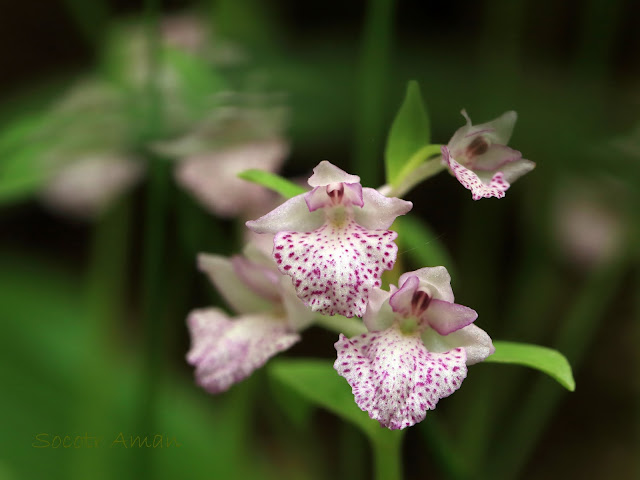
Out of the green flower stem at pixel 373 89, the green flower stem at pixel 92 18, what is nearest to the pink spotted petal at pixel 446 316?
the green flower stem at pixel 373 89

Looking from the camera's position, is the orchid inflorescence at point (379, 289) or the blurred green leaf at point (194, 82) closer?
the orchid inflorescence at point (379, 289)

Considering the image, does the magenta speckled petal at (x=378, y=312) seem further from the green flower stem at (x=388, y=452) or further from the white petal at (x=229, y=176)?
the white petal at (x=229, y=176)

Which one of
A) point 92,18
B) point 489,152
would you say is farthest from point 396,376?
point 92,18

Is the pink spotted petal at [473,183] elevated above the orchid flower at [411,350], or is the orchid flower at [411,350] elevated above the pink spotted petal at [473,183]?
the pink spotted petal at [473,183]

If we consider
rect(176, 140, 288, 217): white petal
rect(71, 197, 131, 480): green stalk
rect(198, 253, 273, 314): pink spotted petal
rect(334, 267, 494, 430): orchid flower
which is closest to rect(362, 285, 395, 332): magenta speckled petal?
rect(334, 267, 494, 430): orchid flower

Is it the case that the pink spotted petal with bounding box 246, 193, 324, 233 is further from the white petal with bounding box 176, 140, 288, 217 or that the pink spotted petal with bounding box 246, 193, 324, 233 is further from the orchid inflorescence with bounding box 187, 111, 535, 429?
the white petal with bounding box 176, 140, 288, 217

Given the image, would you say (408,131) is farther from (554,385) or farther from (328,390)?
(554,385)
